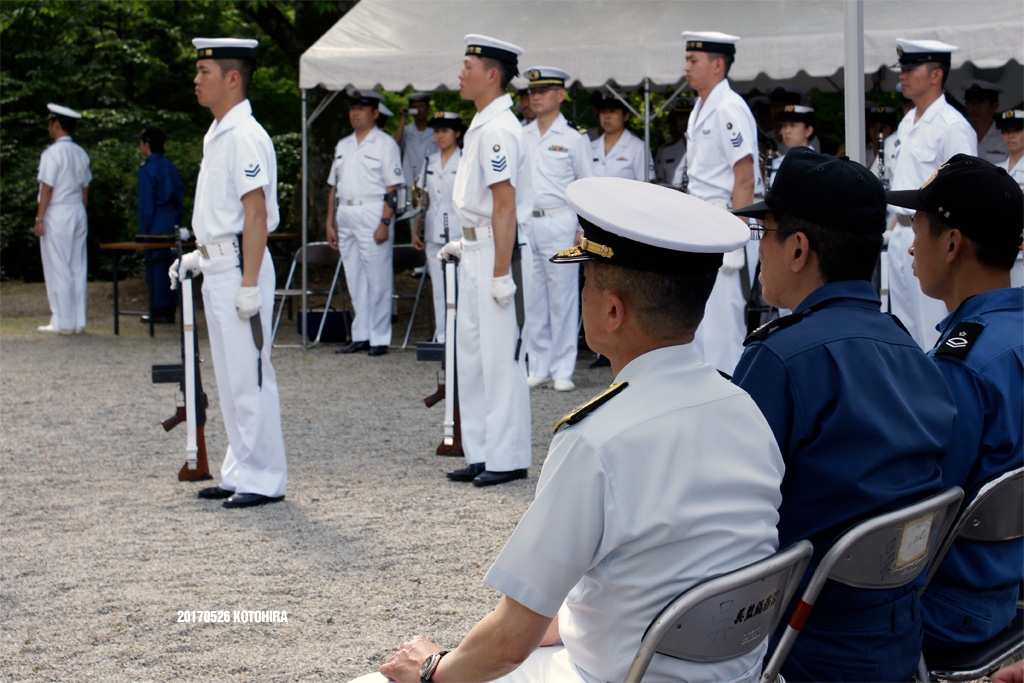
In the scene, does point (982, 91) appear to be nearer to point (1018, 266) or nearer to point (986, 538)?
point (1018, 266)

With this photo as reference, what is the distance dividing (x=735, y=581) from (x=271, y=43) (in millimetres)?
17878

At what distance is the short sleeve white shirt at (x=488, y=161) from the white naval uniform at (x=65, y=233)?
8.24 metres

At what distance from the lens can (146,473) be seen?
5969mm

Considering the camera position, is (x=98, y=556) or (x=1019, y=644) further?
(x=98, y=556)

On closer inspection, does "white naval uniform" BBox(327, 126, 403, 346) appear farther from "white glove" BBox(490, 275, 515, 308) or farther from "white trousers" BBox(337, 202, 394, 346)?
"white glove" BBox(490, 275, 515, 308)

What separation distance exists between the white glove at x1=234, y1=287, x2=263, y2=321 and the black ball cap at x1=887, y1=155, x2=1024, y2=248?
10.4 feet

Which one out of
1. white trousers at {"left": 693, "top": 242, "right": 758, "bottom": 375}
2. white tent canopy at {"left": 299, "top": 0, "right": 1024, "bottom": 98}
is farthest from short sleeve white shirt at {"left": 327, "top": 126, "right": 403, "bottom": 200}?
white trousers at {"left": 693, "top": 242, "right": 758, "bottom": 375}

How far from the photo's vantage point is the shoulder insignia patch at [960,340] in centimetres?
252

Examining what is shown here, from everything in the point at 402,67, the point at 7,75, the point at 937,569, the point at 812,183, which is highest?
the point at 7,75

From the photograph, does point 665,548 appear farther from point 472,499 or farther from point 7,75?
point 7,75

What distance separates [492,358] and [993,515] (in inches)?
135

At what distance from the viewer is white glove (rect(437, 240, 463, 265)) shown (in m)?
5.73

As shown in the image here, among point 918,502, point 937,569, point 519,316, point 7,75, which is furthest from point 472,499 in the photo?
point 7,75

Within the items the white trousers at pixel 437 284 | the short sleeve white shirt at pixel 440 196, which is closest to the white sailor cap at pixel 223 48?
the short sleeve white shirt at pixel 440 196
